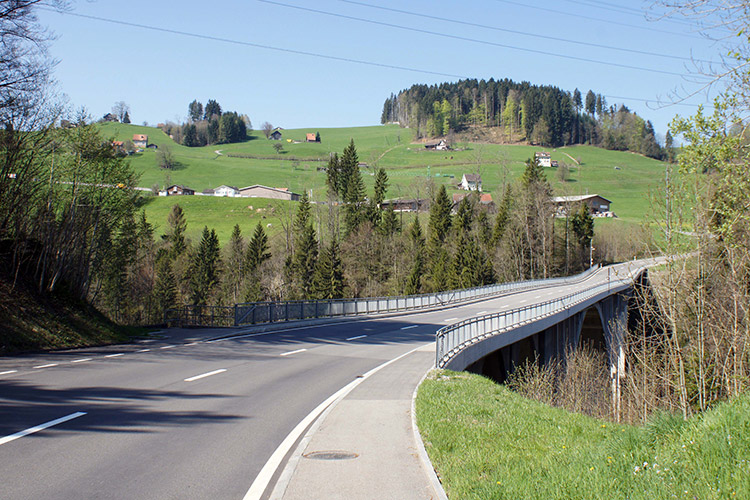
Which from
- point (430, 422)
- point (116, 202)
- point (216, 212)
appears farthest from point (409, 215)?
point (430, 422)

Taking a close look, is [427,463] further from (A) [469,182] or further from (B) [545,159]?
(B) [545,159]

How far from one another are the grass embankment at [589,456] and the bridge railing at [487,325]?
7.94 metres

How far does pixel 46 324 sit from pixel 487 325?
54.0ft

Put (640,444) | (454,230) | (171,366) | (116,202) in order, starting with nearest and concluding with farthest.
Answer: (640,444) → (171,366) → (116,202) → (454,230)

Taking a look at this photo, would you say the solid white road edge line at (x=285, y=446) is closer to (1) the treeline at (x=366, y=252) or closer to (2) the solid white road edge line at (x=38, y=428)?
(2) the solid white road edge line at (x=38, y=428)

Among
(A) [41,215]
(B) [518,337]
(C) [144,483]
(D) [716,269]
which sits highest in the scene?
(A) [41,215]

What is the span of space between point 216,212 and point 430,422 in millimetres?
116537

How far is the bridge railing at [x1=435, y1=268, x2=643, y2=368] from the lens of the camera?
60.6 feet

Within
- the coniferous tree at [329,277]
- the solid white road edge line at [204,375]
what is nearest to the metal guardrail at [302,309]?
the solid white road edge line at [204,375]

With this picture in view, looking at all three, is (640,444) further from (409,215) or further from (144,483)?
(409,215)

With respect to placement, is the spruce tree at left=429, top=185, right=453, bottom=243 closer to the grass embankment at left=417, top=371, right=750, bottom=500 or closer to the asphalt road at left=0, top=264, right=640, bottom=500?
the asphalt road at left=0, top=264, right=640, bottom=500

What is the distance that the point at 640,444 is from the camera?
7.39 m

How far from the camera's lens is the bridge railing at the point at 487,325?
18461mm

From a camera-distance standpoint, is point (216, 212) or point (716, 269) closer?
point (716, 269)
